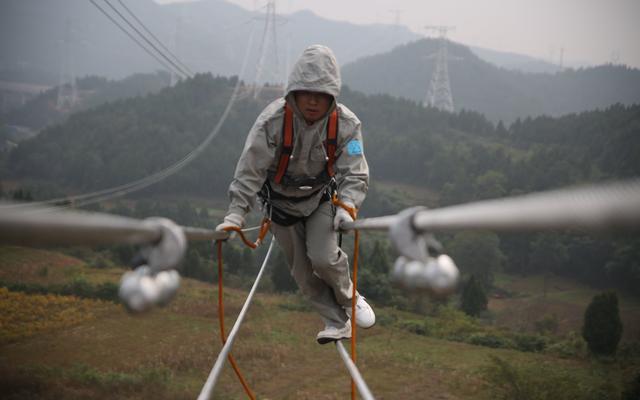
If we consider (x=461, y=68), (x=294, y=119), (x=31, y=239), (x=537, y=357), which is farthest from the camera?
(x=461, y=68)

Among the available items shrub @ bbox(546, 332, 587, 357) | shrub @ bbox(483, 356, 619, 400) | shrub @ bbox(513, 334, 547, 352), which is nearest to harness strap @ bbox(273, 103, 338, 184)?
shrub @ bbox(483, 356, 619, 400)

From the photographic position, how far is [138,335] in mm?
17500

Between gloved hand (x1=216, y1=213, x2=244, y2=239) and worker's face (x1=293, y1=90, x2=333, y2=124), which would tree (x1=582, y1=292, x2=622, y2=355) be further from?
gloved hand (x1=216, y1=213, x2=244, y2=239)

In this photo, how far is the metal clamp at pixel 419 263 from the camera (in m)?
1.84

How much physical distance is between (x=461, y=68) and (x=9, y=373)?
175m

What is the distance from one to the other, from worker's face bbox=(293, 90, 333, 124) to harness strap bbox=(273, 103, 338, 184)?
9 centimetres

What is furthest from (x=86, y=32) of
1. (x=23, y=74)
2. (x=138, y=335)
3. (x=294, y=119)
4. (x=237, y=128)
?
(x=294, y=119)

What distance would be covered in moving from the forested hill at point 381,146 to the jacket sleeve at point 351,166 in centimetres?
7479

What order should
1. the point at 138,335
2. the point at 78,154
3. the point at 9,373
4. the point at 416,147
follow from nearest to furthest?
1. the point at 9,373
2. the point at 138,335
3. the point at 78,154
4. the point at 416,147

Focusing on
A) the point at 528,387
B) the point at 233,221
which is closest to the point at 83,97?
the point at 528,387

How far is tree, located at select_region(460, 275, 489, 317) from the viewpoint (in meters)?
40.9

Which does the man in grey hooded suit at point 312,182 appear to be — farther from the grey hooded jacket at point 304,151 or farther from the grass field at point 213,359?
the grass field at point 213,359

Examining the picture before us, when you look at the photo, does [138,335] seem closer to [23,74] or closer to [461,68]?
[23,74]

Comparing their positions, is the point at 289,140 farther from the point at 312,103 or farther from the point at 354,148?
the point at 354,148
